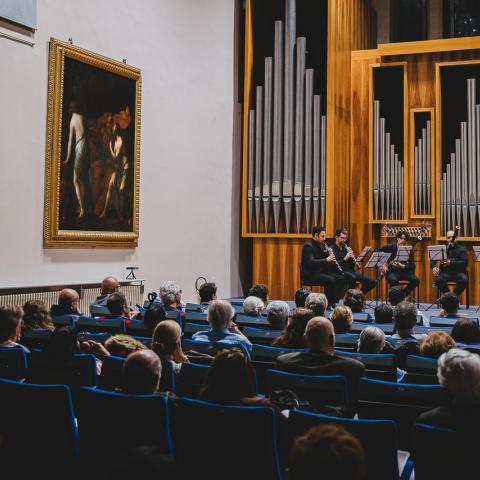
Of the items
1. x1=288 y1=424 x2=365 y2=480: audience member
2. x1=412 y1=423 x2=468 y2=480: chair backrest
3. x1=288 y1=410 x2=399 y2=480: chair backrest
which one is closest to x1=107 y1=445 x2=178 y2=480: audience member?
x1=288 y1=424 x2=365 y2=480: audience member

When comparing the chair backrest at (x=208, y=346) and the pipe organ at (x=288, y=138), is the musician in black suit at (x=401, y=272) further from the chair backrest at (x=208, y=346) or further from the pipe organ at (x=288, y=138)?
the chair backrest at (x=208, y=346)

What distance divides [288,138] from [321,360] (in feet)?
26.9

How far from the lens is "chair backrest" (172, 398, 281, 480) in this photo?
8.07ft

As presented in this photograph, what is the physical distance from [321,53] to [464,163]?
3124 mm

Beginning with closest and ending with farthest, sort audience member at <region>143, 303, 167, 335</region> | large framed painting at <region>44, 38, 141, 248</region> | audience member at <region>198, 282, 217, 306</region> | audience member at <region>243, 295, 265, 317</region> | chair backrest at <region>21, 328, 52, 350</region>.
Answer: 1. chair backrest at <region>21, 328, 52, 350</region>
2. audience member at <region>143, 303, 167, 335</region>
3. audience member at <region>243, 295, 265, 317</region>
4. audience member at <region>198, 282, 217, 306</region>
5. large framed painting at <region>44, 38, 141, 248</region>

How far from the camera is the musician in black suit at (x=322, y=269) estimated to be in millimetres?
9641

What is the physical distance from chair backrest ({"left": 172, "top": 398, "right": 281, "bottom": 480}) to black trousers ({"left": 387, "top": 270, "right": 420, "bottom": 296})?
26.2ft

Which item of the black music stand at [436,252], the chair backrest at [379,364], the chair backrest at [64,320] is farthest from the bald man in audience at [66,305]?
the black music stand at [436,252]

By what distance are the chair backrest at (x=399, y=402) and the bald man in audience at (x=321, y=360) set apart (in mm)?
430

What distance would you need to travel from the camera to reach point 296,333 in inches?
173

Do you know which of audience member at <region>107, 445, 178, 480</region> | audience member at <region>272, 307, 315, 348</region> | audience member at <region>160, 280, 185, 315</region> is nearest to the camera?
audience member at <region>107, 445, 178, 480</region>

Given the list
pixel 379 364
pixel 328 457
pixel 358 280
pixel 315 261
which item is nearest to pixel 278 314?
pixel 379 364

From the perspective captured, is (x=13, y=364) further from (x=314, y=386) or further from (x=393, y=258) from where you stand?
(x=393, y=258)

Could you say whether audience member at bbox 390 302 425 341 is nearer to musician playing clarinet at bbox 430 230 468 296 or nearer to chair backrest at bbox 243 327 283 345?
chair backrest at bbox 243 327 283 345
